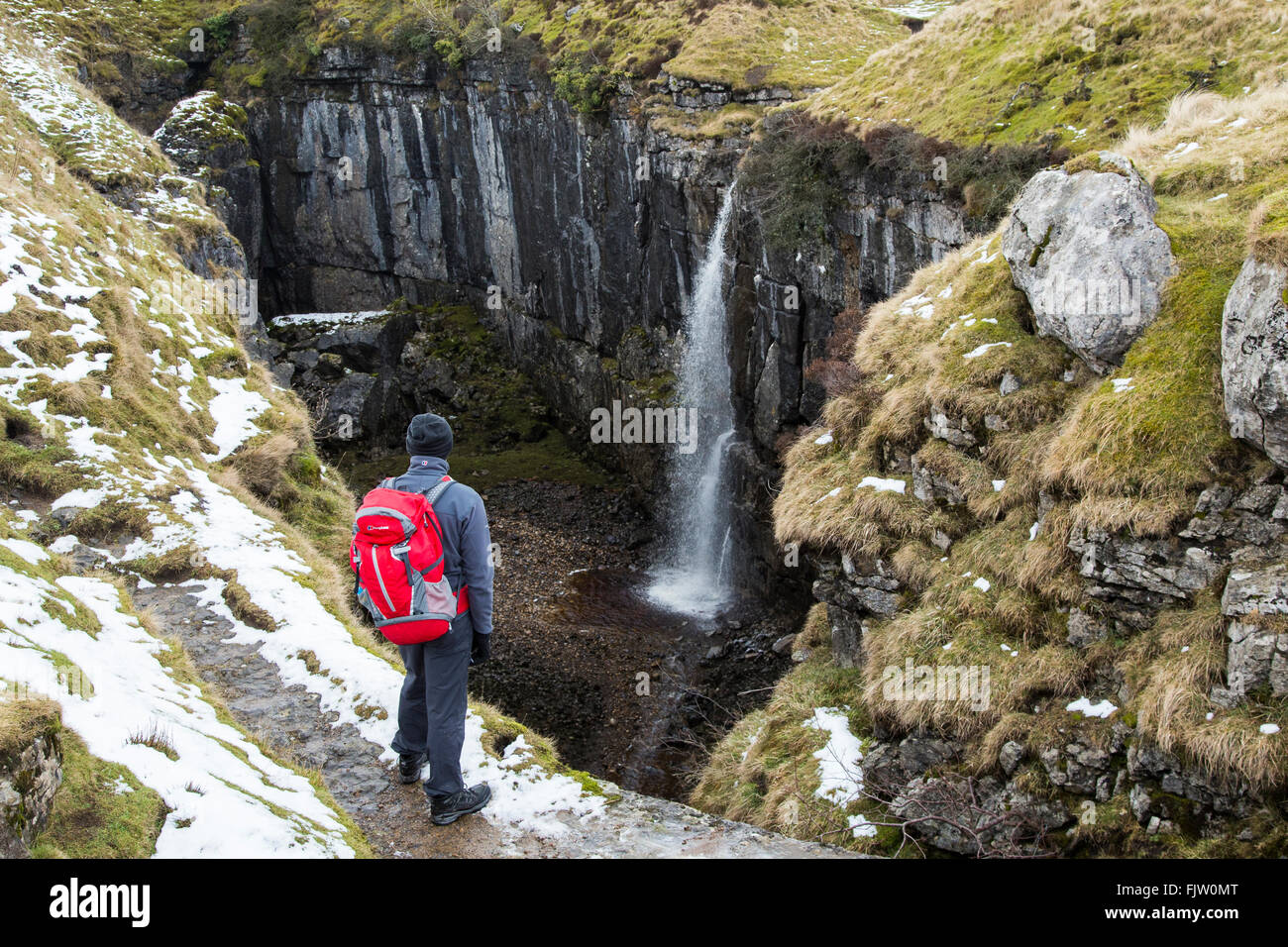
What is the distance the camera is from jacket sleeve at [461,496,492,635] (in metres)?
6.77

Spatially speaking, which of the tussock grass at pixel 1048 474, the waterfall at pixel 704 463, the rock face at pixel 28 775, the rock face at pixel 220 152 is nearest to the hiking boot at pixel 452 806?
the rock face at pixel 28 775

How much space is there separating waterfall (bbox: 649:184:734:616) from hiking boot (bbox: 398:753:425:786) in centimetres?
2404

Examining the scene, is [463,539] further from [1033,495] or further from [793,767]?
[1033,495]

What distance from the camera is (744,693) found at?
24.3 meters

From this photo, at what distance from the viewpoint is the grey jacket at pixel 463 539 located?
22.2 ft

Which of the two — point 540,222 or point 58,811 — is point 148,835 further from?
point 540,222

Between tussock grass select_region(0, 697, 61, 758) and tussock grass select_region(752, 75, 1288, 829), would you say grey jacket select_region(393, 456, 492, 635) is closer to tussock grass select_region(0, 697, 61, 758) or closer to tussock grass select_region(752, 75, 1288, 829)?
tussock grass select_region(0, 697, 61, 758)

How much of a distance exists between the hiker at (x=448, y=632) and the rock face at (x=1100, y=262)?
29.2 feet

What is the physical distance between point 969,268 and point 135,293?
1706cm

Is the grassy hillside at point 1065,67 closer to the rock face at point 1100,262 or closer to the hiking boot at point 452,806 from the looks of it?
the rock face at point 1100,262

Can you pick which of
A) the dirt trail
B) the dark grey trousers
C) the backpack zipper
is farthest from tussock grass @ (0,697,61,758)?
the dirt trail

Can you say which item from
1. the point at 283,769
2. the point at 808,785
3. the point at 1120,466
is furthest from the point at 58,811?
the point at 1120,466

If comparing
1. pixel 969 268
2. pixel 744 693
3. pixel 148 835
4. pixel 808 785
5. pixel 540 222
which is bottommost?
pixel 744 693

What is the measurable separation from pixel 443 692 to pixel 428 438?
2030 mm
